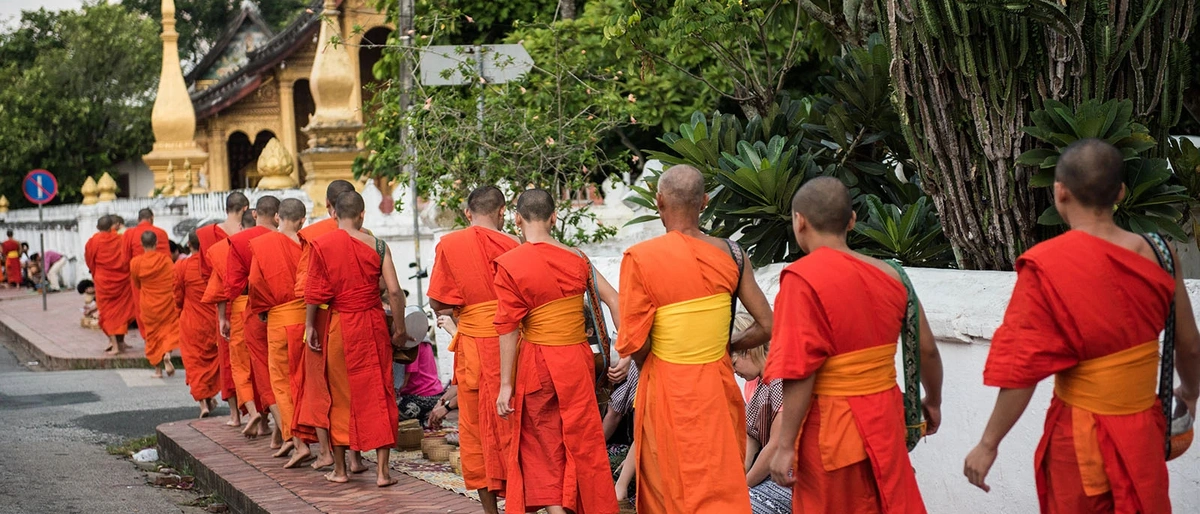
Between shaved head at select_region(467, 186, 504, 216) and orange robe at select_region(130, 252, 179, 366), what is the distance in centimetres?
784

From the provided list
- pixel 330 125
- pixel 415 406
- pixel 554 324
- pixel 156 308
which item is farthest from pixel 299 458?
pixel 330 125

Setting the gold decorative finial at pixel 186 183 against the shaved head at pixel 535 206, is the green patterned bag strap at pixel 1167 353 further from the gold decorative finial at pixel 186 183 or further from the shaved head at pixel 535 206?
the gold decorative finial at pixel 186 183

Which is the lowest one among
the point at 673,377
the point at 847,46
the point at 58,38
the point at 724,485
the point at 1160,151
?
the point at 724,485

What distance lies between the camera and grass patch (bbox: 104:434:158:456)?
9844 millimetres

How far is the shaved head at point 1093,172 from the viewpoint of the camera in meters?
3.77

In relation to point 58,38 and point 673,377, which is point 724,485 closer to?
point 673,377

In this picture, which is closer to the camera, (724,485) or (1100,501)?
(1100,501)

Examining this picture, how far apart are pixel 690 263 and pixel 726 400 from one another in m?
0.53

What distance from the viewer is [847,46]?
25.2 feet

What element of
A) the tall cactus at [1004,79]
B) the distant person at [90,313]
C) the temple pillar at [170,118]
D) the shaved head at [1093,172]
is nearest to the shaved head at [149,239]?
the distant person at [90,313]

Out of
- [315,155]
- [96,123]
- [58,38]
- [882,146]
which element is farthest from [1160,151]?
[58,38]

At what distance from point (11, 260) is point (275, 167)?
15.5 meters

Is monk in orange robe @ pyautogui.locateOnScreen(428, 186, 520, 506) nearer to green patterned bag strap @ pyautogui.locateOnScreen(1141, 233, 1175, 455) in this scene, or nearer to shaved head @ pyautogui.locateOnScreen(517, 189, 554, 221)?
shaved head @ pyautogui.locateOnScreen(517, 189, 554, 221)

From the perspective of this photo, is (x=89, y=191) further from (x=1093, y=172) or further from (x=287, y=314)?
(x=1093, y=172)
